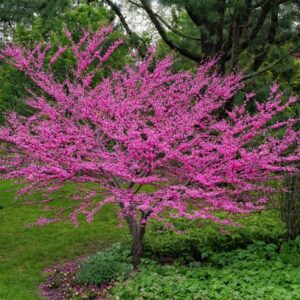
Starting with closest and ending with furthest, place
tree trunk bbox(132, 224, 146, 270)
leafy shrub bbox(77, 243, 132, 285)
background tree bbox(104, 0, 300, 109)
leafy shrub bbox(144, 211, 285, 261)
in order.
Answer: leafy shrub bbox(77, 243, 132, 285), tree trunk bbox(132, 224, 146, 270), leafy shrub bbox(144, 211, 285, 261), background tree bbox(104, 0, 300, 109)

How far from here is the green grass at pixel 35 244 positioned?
6037mm

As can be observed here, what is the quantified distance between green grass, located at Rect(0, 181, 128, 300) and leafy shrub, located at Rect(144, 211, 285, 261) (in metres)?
0.92

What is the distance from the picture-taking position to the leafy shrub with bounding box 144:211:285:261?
6445 millimetres

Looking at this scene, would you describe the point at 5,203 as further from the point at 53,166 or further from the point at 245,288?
the point at 245,288

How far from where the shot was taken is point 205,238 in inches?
253

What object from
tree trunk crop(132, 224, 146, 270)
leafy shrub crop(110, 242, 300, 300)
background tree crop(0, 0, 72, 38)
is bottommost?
leafy shrub crop(110, 242, 300, 300)

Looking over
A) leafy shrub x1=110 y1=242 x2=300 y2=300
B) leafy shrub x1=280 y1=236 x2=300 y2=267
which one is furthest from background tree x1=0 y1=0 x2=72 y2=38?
leafy shrub x1=280 y1=236 x2=300 y2=267

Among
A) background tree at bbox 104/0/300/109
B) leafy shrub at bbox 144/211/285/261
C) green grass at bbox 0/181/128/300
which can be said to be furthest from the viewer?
background tree at bbox 104/0/300/109

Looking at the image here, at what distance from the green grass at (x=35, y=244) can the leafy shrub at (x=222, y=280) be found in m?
1.41

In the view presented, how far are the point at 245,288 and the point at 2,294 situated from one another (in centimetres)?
283

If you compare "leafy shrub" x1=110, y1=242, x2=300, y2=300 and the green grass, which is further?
the green grass

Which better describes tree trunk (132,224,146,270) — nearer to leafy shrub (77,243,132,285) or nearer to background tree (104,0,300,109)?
leafy shrub (77,243,132,285)

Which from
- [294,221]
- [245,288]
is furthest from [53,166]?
[294,221]

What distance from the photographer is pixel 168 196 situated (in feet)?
16.8
